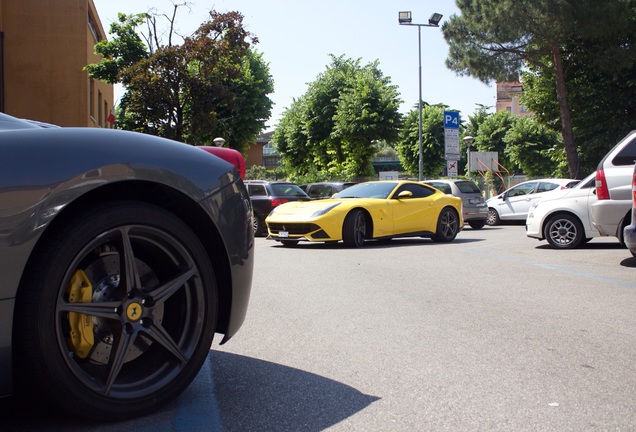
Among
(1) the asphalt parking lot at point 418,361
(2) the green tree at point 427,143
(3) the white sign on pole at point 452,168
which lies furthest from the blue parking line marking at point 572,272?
(2) the green tree at point 427,143

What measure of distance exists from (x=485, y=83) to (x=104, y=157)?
3072cm

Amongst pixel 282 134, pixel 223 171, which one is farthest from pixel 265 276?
pixel 282 134

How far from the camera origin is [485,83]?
104 ft

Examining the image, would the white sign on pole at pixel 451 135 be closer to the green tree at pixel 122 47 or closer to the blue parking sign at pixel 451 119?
the blue parking sign at pixel 451 119

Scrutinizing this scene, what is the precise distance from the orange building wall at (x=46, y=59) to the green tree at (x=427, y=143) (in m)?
36.9

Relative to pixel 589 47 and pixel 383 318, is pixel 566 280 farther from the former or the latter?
pixel 589 47

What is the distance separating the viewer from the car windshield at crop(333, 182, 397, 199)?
13735 mm

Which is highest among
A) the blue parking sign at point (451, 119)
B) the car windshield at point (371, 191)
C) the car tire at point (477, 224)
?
the blue parking sign at point (451, 119)

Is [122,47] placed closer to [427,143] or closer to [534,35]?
[534,35]

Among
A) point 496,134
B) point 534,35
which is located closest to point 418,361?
point 534,35

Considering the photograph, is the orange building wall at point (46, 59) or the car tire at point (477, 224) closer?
the car tire at point (477, 224)

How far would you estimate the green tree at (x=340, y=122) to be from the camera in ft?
145

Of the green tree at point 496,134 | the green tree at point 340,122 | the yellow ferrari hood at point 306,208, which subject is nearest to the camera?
the yellow ferrari hood at point 306,208

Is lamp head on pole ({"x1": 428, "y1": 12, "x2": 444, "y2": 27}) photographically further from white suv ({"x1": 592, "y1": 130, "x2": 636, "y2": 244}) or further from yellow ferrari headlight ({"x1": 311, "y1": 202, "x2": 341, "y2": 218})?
white suv ({"x1": 592, "y1": 130, "x2": 636, "y2": 244})
